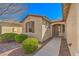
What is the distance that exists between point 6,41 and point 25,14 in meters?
0.49

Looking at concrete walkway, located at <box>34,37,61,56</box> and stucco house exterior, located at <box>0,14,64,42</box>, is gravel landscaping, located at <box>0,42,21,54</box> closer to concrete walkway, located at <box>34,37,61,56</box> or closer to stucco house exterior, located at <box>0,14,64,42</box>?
stucco house exterior, located at <box>0,14,64,42</box>

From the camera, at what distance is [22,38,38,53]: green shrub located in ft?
8.79

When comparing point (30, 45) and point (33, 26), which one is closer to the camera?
point (30, 45)

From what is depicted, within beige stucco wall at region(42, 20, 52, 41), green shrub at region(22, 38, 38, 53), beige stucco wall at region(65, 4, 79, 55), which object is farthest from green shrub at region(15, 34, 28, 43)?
beige stucco wall at region(65, 4, 79, 55)

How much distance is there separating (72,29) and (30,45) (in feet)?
2.22

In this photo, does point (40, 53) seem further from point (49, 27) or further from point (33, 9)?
point (33, 9)

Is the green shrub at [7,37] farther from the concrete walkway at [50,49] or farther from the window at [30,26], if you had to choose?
the concrete walkway at [50,49]

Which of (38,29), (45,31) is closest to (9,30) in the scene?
(38,29)

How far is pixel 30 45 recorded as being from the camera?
2678 millimetres

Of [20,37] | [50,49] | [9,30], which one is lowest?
[50,49]

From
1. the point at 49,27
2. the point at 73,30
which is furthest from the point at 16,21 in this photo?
the point at 73,30

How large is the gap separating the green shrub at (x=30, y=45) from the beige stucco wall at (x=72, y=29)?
0.49m

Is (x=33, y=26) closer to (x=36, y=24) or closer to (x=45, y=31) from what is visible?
(x=36, y=24)

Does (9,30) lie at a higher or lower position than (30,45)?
higher
